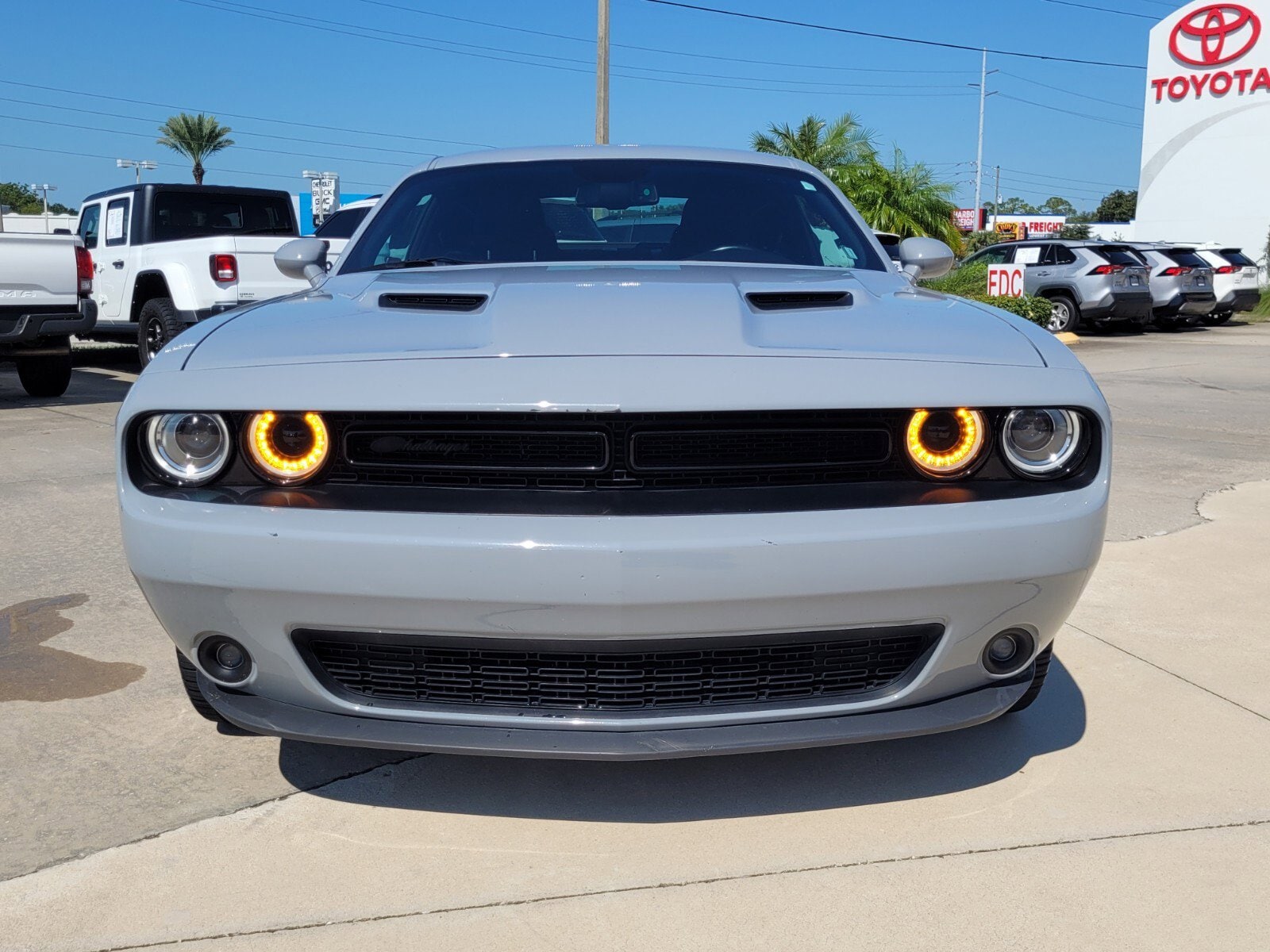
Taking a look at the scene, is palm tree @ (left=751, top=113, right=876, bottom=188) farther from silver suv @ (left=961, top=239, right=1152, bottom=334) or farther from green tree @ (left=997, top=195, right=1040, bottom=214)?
green tree @ (left=997, top=195, right=1040, bottom=214)

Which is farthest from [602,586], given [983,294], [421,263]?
[983,294]

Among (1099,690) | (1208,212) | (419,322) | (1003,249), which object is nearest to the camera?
(419,322)

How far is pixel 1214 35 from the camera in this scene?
26.8 meters

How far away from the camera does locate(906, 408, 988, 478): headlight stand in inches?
89.4

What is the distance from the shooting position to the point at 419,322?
242 cm

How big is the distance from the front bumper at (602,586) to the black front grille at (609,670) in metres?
0.03

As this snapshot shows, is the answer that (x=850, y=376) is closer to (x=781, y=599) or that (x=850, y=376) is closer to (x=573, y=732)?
(x=781, y=599)

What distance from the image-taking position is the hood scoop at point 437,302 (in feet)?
8.42

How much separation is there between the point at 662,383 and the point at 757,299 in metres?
0.63

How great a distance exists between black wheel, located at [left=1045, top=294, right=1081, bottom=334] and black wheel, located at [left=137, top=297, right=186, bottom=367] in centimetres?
1336

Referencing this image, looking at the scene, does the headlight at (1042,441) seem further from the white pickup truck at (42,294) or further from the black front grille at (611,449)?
the white pickup truck at (42,294)

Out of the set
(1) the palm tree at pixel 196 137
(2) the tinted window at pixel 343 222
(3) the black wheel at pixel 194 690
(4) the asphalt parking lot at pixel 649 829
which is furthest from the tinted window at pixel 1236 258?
(1) the palm tree at pixel 196 137

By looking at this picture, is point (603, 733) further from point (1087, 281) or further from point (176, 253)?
point (1087, 281)

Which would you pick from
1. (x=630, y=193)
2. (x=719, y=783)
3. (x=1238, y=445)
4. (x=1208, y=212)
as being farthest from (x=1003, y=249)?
(x=719, y=783)
